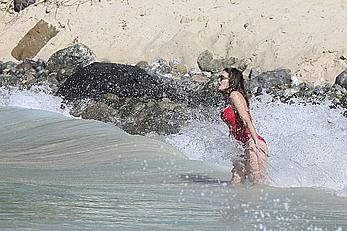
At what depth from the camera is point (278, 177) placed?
792 centimetres

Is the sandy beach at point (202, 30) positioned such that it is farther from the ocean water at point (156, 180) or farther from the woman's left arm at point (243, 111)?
the woman's left arm at point (243, 111)

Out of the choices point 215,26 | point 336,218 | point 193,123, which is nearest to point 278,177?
point 336,218

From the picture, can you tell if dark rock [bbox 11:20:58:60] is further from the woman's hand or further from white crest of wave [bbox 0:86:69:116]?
the woman's hand

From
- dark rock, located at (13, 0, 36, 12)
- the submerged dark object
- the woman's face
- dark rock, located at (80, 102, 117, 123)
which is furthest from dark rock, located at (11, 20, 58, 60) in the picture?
the woman's face

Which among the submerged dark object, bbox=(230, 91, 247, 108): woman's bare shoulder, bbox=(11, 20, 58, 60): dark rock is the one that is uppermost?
bbox=(11, 20, 58, 60): dark rock

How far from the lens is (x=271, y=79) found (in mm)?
16391

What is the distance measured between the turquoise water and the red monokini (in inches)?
19.9

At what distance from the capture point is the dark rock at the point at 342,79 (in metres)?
15.9

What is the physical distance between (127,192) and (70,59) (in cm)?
1226

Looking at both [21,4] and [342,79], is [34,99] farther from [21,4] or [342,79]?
[21,4]

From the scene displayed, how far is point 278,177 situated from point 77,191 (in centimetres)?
217

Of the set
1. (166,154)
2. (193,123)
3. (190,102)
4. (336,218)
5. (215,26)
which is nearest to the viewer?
(336,218)

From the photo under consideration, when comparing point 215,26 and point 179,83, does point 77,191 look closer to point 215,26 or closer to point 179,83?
point 179,83

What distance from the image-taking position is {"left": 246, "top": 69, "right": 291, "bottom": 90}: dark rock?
16.3 meters
